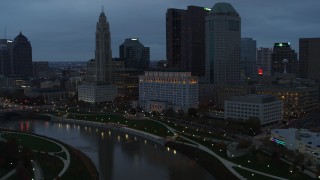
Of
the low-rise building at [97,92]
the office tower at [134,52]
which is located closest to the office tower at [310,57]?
the office tower at [134,52]

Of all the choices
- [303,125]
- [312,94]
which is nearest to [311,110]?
[312,94]

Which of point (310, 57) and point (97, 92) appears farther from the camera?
point (310, 57)

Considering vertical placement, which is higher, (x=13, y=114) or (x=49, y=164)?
(x=13, y=114)

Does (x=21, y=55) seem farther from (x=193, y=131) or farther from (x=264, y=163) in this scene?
(x=264, y=163)

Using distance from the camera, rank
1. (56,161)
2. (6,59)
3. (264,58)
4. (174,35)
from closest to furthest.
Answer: (56,161)
(174,35)
(6,59)
(264,58)

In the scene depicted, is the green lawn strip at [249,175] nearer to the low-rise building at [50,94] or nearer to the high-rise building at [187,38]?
the low-rise building at [50,94]

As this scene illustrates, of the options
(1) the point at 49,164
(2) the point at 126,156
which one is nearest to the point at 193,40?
(2) the point at 126,156

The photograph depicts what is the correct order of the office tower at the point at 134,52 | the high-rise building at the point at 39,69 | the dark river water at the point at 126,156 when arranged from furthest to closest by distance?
the high-rise building at the point at 39,69 < the office tower at the point at 134,52 < the dark river water at the point at 126,156

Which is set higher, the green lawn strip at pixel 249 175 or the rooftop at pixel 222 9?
the rooftop at pixel 222 9
